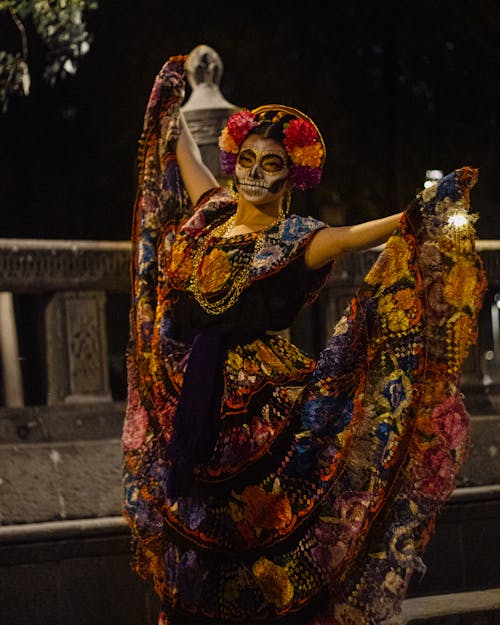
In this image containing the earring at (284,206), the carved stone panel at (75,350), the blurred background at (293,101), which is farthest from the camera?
the blurred background at (293,101)

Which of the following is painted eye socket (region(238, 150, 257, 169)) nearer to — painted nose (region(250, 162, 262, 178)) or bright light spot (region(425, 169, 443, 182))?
painted nose (region(250, 162, 262, 178))

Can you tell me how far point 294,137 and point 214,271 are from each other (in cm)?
52

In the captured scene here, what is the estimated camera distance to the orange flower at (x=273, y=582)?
417cm

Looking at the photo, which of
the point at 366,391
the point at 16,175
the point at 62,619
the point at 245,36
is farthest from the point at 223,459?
the point at 245,36

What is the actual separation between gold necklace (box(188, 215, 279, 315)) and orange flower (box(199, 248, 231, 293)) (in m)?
0.03

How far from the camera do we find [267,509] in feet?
13.8

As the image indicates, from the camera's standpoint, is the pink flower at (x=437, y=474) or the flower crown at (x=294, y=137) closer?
the pink flower at (x=437, y=474)

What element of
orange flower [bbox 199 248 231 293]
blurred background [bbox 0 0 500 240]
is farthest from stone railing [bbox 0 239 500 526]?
blurred background [bbox 0 0 500 240]

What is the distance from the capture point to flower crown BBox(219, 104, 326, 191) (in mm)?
4336

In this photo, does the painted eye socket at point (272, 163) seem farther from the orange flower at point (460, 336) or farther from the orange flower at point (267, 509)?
the orange flower at point (267, 509)

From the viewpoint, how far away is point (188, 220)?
15.3ft

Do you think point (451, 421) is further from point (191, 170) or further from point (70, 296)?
point (70, 296)

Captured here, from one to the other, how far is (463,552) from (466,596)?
299 millimetres

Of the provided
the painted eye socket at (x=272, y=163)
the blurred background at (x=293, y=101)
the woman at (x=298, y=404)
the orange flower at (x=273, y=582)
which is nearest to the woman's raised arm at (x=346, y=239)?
the woman at (x=298, y=404)
